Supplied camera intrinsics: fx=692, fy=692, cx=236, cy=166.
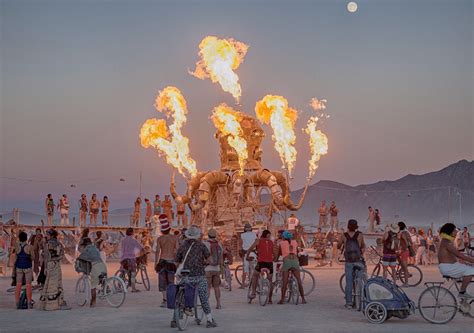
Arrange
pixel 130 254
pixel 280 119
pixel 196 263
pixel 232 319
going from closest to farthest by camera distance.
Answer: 1. pixel 196 263
2. pixel 232 319
3. pixel 130 254
4. pixel 280 119

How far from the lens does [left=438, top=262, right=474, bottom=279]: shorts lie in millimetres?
14117

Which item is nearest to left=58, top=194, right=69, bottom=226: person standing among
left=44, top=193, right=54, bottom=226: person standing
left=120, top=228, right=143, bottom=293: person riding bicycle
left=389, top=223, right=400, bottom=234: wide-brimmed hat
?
left=44, top=193, right=54, bottom=226: person standing

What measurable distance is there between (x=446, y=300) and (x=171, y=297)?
18.3 ft

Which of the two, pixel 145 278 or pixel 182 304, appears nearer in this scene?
pixel 182 304

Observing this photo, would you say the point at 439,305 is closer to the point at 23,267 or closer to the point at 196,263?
the point at 196,263

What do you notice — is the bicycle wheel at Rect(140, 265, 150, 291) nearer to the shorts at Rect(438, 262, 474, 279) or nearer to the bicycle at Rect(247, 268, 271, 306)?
the bicycle at Rect(247, 268, 271, 306)

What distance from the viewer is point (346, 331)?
13.3 meters

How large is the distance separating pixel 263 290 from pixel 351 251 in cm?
272

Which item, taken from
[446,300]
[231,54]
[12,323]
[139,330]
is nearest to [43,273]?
[12,323]

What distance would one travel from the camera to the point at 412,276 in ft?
77.1

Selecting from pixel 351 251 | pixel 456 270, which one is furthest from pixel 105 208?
pixel 456 270

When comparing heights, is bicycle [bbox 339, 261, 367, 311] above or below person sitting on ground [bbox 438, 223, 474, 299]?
below

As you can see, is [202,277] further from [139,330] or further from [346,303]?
[346,303]

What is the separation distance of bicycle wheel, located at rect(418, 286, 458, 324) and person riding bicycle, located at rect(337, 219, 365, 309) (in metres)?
2.50
